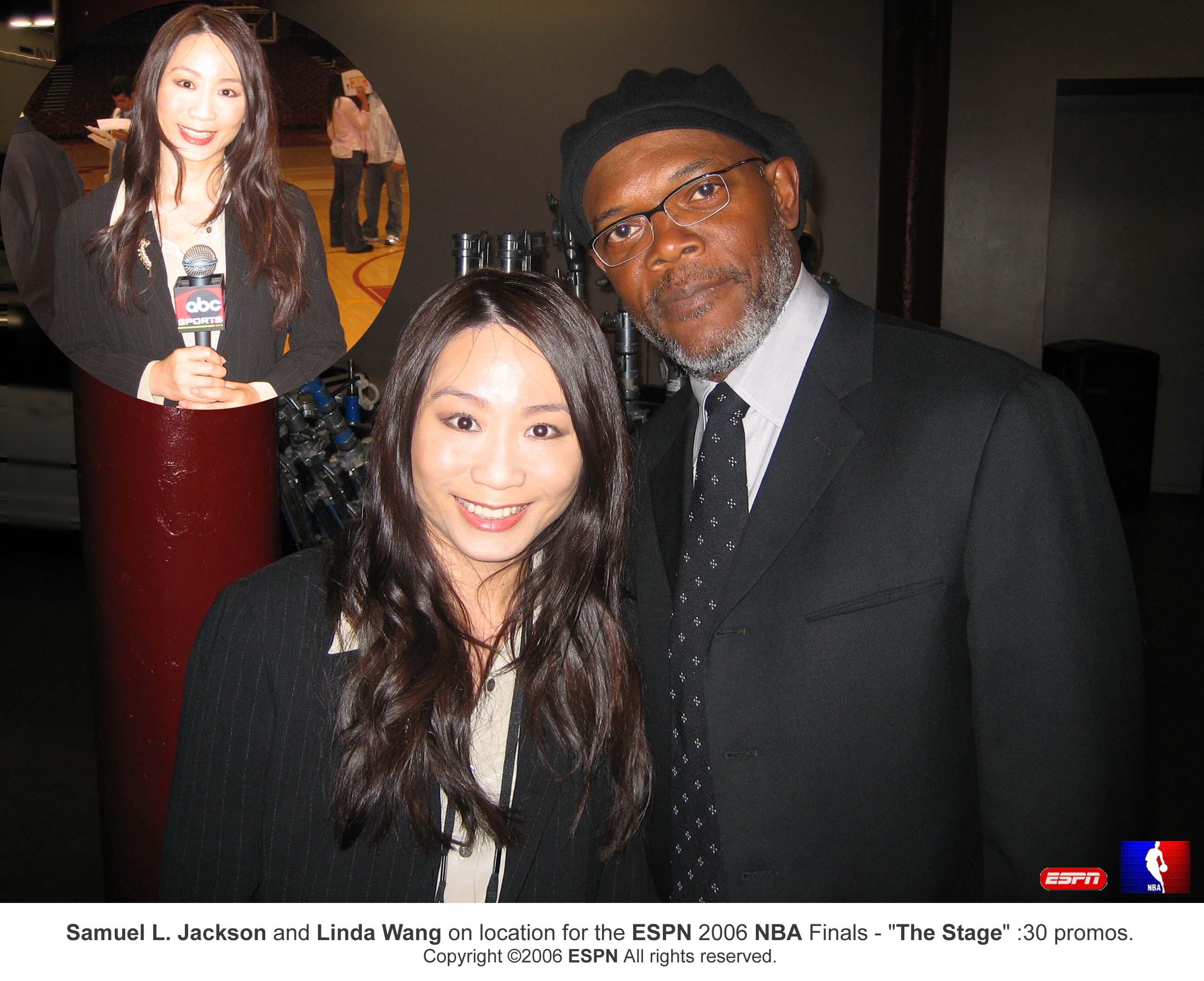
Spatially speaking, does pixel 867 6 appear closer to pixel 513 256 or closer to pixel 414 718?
pixel 513 256

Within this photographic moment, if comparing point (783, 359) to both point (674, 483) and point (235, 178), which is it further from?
point (235, 178)

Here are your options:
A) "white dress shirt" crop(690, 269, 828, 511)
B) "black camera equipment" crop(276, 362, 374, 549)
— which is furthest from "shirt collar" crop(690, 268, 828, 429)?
"black camera equipment" crop(276, 362, 374, 549)

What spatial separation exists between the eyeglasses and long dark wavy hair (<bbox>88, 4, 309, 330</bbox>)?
448 millimetres

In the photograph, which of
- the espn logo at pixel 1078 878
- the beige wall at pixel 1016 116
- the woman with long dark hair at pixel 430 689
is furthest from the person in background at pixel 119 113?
the beige wall at pixel 1016 116

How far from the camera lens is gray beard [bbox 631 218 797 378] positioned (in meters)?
1.23

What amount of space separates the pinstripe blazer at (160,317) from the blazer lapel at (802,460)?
0.56 meters

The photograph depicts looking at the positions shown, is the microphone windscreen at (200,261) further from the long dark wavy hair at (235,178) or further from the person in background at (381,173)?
the person in background at (381,173)

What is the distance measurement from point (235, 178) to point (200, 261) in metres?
0.10

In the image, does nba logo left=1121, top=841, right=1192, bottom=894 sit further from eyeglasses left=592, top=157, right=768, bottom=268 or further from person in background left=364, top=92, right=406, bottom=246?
person in background left=364, top=92, right=406, bottom=246

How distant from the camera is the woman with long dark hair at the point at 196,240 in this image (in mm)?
999

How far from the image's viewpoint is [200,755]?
1077 mm

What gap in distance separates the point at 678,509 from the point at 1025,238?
15.9 ft
